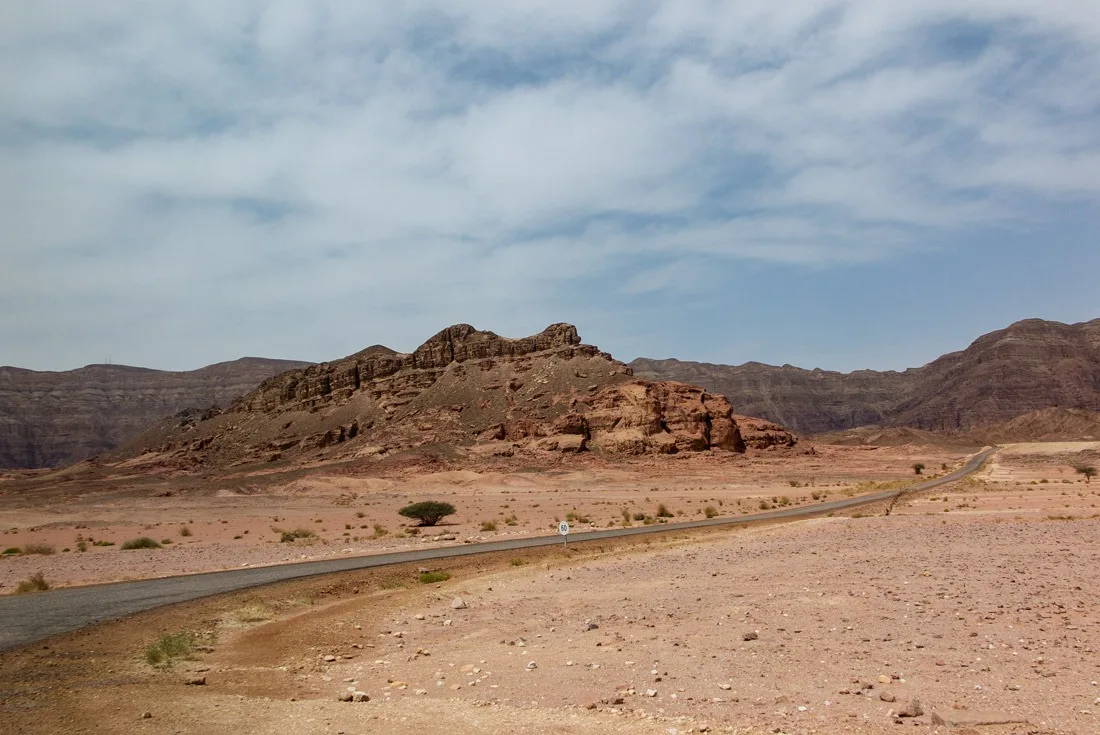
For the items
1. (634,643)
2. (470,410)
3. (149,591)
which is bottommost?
(149,591)

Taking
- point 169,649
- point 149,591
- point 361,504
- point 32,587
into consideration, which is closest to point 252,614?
point 169,649

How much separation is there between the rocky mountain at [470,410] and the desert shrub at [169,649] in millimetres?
73463

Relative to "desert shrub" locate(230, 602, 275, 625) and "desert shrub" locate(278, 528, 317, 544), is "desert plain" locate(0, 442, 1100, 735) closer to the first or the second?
"desert shrub" locate(230, 602, 275, 625)

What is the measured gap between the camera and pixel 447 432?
313 ft

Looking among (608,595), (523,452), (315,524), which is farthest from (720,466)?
(608,595)

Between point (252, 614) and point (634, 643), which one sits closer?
point (634, 643)

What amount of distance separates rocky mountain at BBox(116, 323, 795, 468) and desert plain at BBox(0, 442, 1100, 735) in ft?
201

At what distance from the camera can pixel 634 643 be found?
10562 mm

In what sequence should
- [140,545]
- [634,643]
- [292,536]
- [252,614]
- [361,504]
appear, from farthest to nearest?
[361,504] → [292,536] → [140,545] → [252,614] → [634,643]

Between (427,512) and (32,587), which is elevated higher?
(32,587)

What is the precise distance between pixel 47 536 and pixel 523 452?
50.6m

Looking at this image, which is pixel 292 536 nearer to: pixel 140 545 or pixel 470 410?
pixel 140 545

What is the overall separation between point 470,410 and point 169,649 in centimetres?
8811

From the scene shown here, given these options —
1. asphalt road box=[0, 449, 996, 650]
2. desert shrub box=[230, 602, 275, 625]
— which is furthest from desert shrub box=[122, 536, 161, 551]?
desert shrub box=[230, 602, 275, 625]
